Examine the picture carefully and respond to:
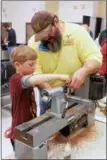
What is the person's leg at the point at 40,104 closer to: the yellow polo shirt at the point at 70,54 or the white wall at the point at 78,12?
the yellow polo shirt at the point at 70,54

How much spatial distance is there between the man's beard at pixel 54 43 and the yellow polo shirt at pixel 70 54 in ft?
0.07

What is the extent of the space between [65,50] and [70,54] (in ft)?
0.10

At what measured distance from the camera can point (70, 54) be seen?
985 mm

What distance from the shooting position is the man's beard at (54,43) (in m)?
0.90

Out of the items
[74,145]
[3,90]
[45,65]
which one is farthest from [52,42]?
[3,90]

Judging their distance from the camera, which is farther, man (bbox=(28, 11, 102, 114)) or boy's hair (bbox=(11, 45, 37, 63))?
man (bbox=(28, 11, 102, 114))

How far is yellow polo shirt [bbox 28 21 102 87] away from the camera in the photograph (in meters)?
0.96

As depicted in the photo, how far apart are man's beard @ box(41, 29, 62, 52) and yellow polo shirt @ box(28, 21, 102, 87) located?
0.02 metres

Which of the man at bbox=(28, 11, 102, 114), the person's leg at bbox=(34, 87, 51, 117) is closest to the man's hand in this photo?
the man at bbox=(28, 11, 102, 114)

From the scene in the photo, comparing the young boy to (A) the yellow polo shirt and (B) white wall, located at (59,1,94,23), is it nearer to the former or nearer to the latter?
(A) the yellow polo shirt

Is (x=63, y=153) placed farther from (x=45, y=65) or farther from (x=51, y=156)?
(x=45, y=65)

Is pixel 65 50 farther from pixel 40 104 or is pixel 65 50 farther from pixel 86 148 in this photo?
pixel 86 148

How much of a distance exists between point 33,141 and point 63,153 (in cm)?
15

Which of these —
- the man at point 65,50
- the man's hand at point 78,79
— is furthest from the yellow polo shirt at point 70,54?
the man's hand at point 78,79
